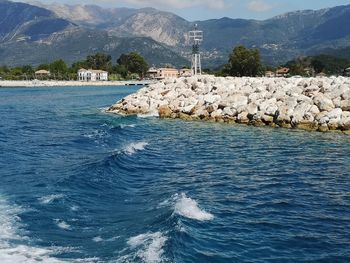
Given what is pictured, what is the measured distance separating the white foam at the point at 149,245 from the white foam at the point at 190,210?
7.54ft

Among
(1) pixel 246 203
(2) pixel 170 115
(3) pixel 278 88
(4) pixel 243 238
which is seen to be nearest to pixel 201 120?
(2) pixel 170 115

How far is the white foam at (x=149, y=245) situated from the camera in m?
14.7

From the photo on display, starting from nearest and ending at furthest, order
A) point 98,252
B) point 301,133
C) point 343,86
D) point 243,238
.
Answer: point 98,252 → point 243,238 → point 301,133 → point 343,86

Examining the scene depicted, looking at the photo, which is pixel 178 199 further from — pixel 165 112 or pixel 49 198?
pixel 165 112

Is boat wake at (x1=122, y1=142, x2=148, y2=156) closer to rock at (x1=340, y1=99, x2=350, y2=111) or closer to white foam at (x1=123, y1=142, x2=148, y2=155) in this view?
white foam at (x1=123, y1=142, x2=148, y2=155)

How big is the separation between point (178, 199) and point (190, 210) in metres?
1.76

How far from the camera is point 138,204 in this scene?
21.0 m

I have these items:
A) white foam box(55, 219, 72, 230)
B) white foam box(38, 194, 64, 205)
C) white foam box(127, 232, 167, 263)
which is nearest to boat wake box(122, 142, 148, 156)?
white foam box(38, 194, 64, 205)

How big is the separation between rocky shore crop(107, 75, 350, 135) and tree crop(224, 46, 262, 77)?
79903 millimetres

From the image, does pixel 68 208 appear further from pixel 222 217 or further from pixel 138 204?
pixel 222 217

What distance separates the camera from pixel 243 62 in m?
146

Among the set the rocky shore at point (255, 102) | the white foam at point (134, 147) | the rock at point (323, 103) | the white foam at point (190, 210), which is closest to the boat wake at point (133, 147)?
the white foam at point (134, 147)

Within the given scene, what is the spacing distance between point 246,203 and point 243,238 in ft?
13.8

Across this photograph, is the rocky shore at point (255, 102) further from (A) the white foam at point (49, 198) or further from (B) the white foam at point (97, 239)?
(B) the white foam at point (97, 239)
